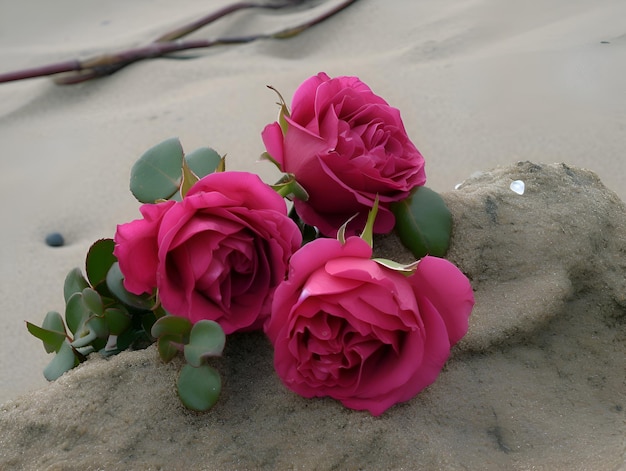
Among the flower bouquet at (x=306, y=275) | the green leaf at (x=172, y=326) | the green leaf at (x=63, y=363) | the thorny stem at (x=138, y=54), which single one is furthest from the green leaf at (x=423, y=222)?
the thorny stem at (x=138, y=54)

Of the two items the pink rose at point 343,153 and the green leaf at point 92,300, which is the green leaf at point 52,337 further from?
the pink rose at point 343,153

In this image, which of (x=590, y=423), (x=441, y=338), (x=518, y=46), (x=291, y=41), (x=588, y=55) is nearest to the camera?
(x=441, y=338)

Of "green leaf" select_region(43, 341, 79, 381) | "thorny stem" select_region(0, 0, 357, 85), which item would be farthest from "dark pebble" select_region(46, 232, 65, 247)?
"green leaf" select_region(43, 341, 79, 381)

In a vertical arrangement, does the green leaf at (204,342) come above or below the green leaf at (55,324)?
above

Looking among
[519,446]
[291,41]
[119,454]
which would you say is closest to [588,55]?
[291,41]

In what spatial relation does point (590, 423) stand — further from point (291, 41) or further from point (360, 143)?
point (291, 41)

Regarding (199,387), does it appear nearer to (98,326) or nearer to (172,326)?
(172,326)

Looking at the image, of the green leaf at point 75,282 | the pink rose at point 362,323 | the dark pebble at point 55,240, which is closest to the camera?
the pink rose at point 362,323

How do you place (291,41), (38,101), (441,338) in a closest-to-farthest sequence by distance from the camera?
(441,338)
(38,101)
(291,41)
